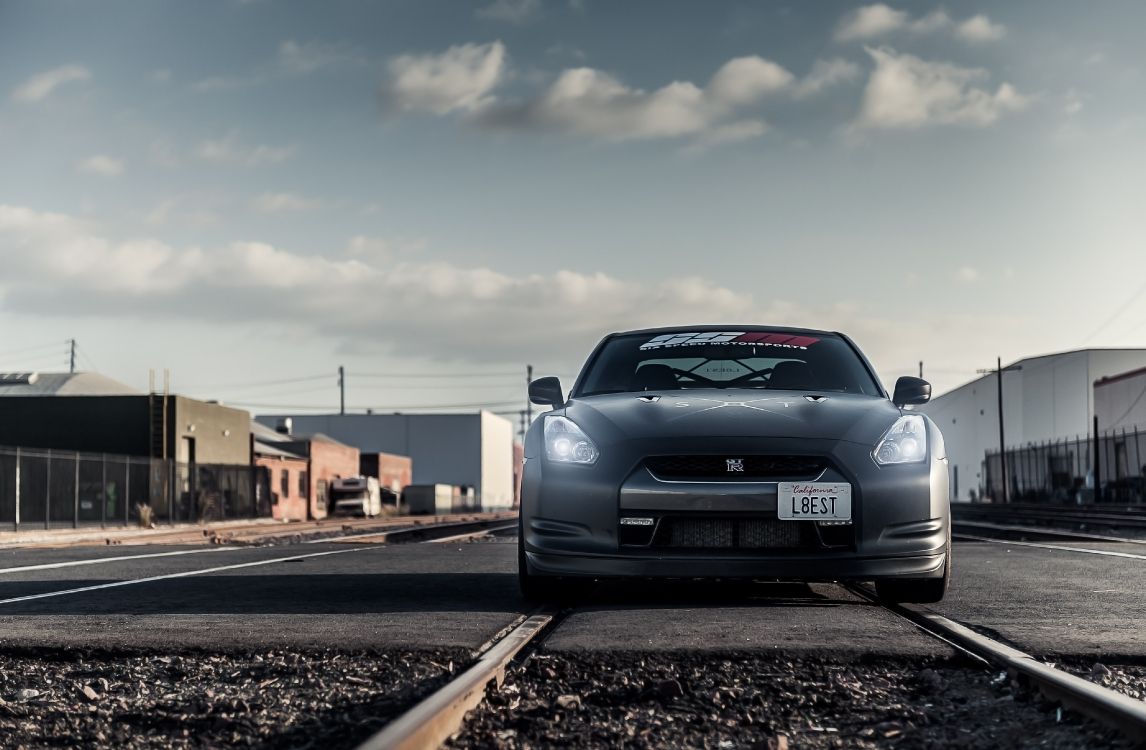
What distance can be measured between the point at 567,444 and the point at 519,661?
1990mm

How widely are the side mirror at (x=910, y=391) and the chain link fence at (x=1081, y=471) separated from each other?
4307 cm

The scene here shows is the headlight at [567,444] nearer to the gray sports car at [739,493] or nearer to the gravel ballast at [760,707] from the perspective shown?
the gray sports car at [739,493]

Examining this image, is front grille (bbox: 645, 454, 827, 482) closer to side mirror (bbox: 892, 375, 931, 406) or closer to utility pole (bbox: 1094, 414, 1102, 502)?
side mirror (bbox: 892, 375, 931, 406)

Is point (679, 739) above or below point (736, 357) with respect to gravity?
below

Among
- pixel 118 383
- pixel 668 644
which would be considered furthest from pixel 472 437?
pixel 668 644

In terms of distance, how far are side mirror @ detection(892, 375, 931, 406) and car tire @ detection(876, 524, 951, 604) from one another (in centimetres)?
77

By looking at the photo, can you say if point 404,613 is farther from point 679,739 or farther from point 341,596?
point 679,739

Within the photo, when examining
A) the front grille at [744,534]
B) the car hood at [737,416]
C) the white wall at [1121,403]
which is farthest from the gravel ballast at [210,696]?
the white wall at [1121,403]

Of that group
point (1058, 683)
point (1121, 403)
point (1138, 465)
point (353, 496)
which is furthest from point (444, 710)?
point (1121, 403)

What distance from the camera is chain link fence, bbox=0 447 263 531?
35.2m

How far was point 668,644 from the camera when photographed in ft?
16.4

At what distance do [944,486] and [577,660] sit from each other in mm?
2714

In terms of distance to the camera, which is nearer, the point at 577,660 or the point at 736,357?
the point at 577,660

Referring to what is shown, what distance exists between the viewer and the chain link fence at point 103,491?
3516cm
